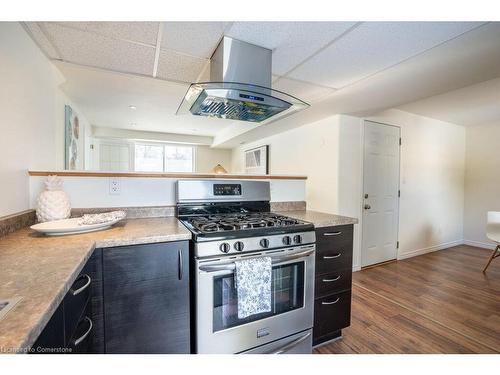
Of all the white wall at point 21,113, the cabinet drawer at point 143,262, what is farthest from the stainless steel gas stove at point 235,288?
the white wall at point 21,113

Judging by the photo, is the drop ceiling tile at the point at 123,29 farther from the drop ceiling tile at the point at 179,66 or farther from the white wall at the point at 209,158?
the white wall at the point at 209,158

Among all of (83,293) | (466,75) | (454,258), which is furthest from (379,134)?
(83,293)

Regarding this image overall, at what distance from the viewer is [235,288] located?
3.94ft

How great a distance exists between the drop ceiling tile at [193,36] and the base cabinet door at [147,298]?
126 cm

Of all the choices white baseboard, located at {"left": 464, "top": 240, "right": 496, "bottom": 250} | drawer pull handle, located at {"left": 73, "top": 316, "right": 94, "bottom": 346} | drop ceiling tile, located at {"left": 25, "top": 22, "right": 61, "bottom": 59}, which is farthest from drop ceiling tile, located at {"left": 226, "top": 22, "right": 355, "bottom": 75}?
white baseboard, located at {"left": 464, "top": 240, "right": 496, "bottom": 250}

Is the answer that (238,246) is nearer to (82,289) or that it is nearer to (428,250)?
(82,289)

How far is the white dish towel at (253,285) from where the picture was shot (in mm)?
1173

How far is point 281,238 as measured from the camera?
131 centimetres

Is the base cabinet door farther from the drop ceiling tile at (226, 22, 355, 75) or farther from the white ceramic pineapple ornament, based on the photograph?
the drop ceiling tile at (226, 22, 355, 75)

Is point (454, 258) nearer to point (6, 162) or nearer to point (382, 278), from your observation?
point (382, 278)

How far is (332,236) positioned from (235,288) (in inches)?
29.3

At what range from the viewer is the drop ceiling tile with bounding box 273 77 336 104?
2.21m

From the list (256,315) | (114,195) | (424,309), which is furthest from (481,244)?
(114,195)

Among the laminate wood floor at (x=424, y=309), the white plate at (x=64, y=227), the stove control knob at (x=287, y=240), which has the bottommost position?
the laminate wood floor at (x=424, y=309)
